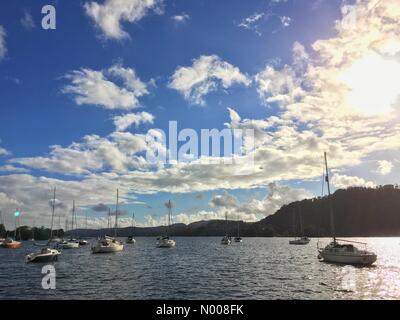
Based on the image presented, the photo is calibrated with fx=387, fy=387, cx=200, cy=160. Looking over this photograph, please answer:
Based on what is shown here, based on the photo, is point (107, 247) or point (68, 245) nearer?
point (107, 247)

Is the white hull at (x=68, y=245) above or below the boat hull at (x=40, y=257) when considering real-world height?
below

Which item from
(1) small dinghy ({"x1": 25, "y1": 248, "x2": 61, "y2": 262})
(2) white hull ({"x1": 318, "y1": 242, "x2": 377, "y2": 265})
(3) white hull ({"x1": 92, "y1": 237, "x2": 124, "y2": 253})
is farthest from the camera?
(3) white hull ({"x1": 92, "y1": 237, "x2": 124, "y2": 253})

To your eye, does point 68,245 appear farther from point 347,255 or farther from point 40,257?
point 347,255

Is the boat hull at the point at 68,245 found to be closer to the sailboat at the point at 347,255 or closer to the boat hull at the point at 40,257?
the boat hull at the point at 40,257

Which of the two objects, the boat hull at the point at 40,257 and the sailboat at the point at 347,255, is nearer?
the sailboat at the point at 347,255

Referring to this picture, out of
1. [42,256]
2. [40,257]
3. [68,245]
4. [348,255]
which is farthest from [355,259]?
[68,245]

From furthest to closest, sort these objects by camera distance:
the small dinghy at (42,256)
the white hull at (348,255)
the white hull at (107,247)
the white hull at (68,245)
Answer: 1. the white hull at (68,245)
2. the white hull at (107,247)
3. the small dinghy at (42,256)
4. the white hull at (348,255)

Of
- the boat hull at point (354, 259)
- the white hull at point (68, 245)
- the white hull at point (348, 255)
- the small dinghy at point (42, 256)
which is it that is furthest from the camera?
the white hull at point (68, 245)

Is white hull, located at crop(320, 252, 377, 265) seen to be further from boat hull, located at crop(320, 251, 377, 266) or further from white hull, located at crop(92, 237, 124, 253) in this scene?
white hull, located at crop(92, 237, 124, 253)

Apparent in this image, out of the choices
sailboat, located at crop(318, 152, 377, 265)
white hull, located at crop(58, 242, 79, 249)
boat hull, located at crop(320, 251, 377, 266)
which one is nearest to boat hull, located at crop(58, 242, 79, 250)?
white hull, located at crop(58, 242, 79, 249)

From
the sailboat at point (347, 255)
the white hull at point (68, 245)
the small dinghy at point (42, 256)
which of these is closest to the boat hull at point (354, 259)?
the sailboat at point (347, 255)
